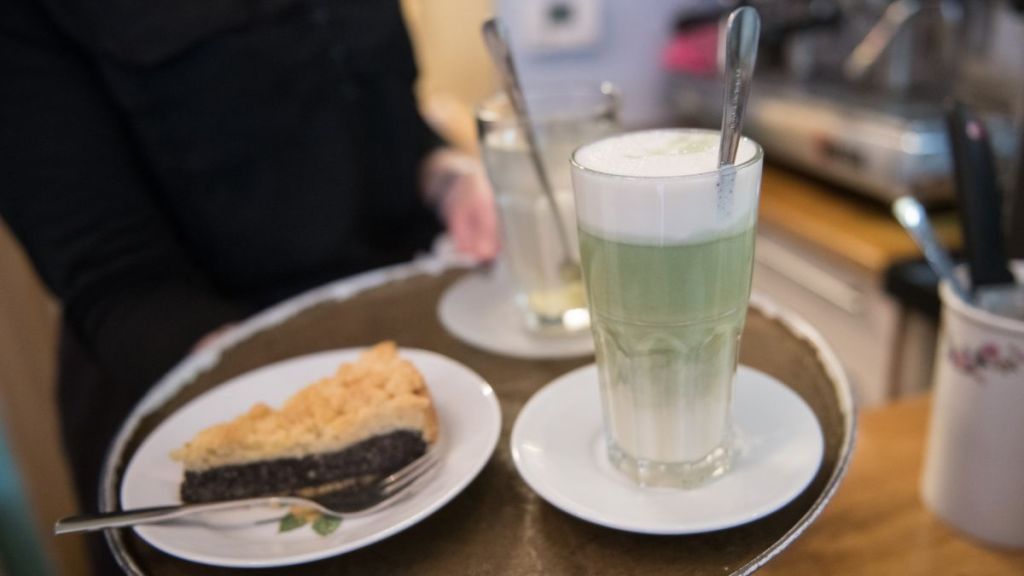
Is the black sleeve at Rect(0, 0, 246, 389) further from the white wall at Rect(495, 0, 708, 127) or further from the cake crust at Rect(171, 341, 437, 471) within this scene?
the white wall at Rect(495, 0, 708, 127)

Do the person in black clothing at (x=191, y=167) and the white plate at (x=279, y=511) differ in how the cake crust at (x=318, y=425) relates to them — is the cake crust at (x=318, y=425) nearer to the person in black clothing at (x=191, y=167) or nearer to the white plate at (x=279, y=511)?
the white plate at (x=279, y=511)

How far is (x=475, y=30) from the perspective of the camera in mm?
1837

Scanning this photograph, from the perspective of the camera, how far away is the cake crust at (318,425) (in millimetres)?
593

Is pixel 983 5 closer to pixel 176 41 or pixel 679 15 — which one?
pixel 679 15

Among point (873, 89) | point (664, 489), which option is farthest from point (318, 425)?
point (873, 89)

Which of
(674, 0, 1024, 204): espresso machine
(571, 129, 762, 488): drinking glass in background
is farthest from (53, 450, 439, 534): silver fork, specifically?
(674, 0, 1024, 204): espresso machine

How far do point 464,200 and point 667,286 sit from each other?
66cm

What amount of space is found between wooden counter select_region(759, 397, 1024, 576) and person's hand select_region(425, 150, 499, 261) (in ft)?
1.50

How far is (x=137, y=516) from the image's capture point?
0.53 meters

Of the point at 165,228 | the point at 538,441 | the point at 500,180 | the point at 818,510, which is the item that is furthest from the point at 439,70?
the point at 818,510

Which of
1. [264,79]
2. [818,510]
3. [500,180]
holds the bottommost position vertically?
[818,510]

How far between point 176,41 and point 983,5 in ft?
4.83

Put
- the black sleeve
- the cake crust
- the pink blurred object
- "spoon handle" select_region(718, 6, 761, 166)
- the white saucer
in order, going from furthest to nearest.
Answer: the pink blurred object, the black sleeve, the white saucer, the cake crust, "spoon handle" select_region(718, 6, 761, 166)

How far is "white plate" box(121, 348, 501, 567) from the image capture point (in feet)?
1.69
